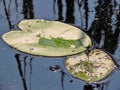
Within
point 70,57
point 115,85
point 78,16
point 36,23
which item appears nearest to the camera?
point 115,85

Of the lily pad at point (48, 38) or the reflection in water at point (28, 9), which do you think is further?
the reflection in water at point (28, 9)

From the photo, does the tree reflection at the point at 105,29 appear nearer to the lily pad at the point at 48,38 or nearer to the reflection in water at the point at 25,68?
the lily pad at the point at 48,38

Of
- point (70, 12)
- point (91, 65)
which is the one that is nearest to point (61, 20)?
point (70, 12)

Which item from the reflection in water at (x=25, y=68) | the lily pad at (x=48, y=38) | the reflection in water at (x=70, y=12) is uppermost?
the reflection in water at (x=70, y=12)

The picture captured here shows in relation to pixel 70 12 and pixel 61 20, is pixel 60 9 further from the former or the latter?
pixel 61 20

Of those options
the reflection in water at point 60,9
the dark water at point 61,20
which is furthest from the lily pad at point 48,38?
the reflection in water at point 60,9

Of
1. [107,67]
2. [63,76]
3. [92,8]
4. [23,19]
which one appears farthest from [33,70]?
[92,8]

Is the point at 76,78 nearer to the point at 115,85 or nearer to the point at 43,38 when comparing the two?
the point at 115,85
